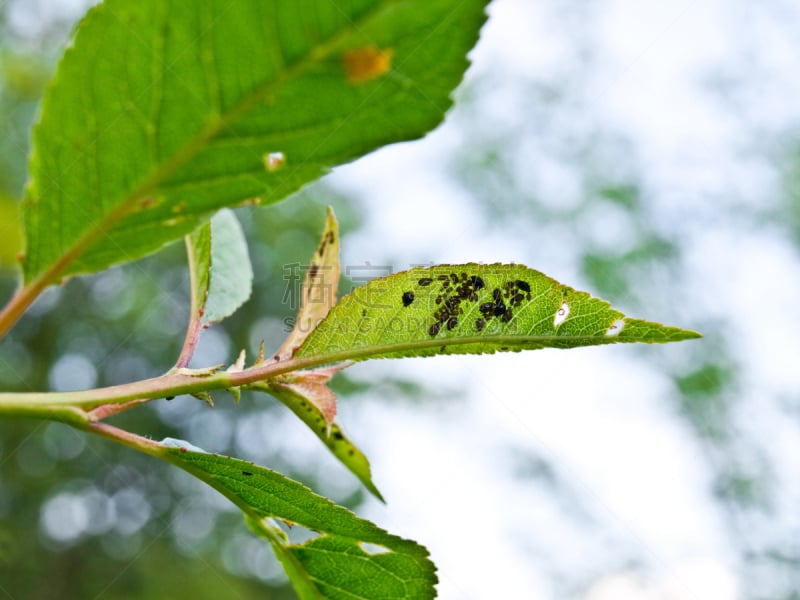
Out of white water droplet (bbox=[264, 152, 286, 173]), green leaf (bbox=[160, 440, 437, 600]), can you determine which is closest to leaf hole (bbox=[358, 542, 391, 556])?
green leaf (bbox=[160, 440, 437, 600])

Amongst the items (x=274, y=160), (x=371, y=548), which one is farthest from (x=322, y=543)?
(x=274, y=160)

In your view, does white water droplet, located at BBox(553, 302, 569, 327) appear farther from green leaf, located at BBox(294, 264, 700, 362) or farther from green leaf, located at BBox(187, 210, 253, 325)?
green leaf, located at BBox(187, 210, 253, 325)

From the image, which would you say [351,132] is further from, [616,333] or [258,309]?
[258,309]

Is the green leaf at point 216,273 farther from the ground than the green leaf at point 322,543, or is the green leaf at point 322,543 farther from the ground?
the green leaf at point 216,273

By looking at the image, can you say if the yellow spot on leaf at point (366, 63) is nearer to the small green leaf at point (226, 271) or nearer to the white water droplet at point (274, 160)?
the white water droplet at point (274, 160)

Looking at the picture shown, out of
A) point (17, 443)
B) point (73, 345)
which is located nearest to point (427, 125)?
point (17, 443)

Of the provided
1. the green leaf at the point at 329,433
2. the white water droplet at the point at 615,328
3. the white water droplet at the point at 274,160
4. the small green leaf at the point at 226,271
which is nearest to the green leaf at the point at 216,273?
the small green leaf at the point at 226,271
